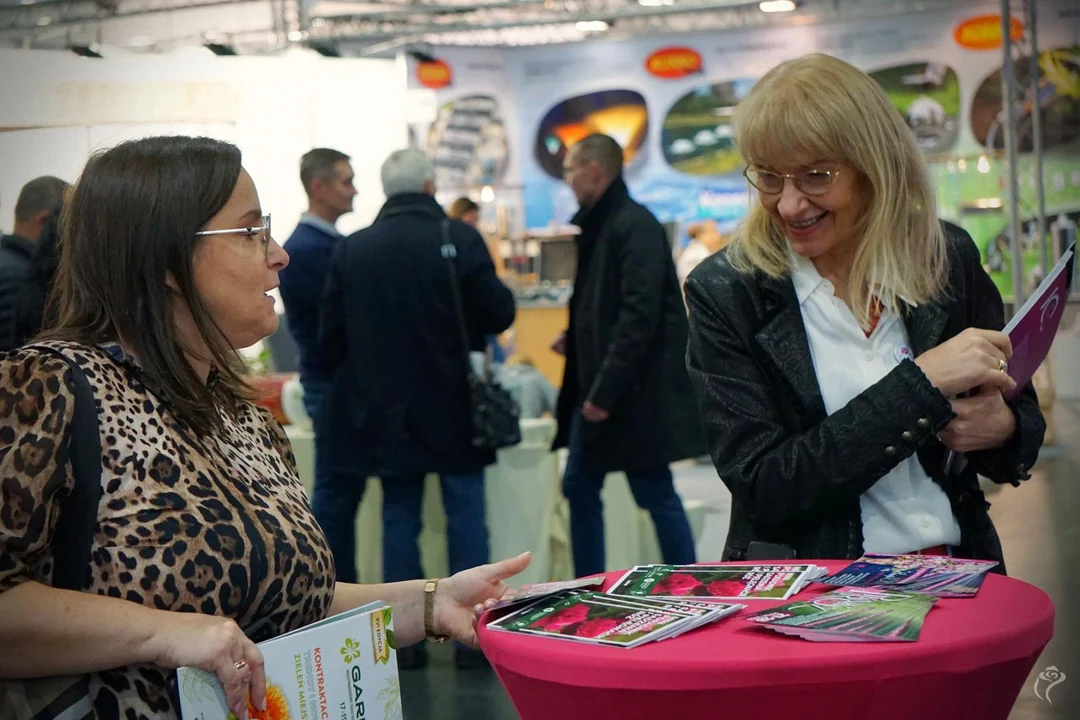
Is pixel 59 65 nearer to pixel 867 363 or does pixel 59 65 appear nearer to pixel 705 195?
pixel 867 363

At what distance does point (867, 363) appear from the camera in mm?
1906

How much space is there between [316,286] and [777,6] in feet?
27.5

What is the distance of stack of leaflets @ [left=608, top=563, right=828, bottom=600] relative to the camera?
1.63 meters

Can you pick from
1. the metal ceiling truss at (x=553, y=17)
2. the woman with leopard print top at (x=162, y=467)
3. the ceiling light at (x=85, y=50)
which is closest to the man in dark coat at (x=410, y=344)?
the ceiling light at (x=85, y=50)

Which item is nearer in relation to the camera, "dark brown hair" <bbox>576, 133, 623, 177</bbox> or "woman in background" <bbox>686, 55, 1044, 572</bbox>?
"woman in background" <bbox>686, 55, 1044, 572</bbox>

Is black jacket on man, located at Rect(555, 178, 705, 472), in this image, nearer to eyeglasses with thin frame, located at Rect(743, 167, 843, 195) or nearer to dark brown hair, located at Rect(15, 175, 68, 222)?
dark brown hair, located at Rect(15, 175, 68, 222)

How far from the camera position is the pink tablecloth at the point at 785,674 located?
133cm

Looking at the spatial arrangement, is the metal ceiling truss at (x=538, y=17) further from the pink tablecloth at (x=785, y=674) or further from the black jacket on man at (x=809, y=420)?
the pink tablecloth at (x=785, y=674)

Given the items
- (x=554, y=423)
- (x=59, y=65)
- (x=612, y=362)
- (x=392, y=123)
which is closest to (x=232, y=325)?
(x=59, y=65)

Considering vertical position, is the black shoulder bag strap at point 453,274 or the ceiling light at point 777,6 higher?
the ceiling light at point 777,6

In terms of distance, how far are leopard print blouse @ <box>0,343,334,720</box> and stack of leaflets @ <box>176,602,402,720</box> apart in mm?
87

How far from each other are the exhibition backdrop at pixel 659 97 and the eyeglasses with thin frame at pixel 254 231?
29.8 ft

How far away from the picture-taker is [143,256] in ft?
4.99

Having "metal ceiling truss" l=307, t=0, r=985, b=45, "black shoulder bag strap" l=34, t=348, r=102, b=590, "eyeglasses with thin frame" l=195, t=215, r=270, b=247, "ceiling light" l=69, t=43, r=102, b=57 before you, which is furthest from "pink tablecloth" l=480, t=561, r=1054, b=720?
"metal ceiling truss" l=307, t=0, r=985, b=45
